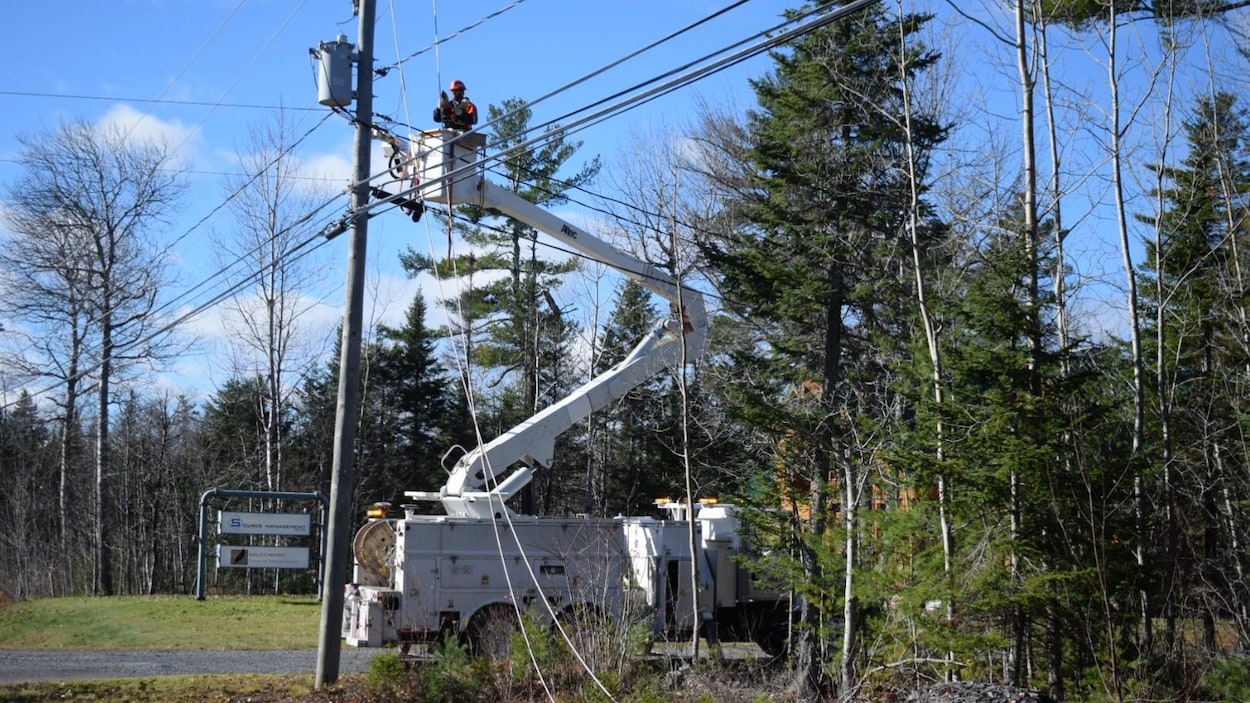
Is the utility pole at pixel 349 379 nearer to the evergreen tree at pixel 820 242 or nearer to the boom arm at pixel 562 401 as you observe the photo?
the boom arm at pixel 562 401

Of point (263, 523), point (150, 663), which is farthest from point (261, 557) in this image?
point (150, 663)

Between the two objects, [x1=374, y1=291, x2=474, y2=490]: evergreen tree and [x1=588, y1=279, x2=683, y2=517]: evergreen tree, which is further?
[x1=374, y1=291, x2=474, y2=490]: evergreen tree

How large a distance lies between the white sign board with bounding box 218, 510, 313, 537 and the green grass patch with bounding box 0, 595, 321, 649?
1.49m

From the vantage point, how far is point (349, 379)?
12656mm

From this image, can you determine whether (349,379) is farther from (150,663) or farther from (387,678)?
(150,663)

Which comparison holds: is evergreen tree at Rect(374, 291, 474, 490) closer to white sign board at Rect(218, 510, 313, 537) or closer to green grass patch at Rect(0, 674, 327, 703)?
white sign board at Rect(218, 510, 313, 537)

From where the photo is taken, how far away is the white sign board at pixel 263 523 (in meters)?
20.9

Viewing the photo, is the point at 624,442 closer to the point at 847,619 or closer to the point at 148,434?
the point at 148,434

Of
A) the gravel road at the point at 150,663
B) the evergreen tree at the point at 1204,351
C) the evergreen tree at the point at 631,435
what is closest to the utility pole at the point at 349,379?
the gravel road at the point at 150,663

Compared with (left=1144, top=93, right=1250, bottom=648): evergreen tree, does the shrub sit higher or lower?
lower

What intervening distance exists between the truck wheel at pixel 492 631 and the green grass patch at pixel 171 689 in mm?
2054

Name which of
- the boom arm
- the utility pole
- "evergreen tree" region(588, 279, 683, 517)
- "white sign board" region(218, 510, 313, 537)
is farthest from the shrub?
"evergreen tree" region(588, 279, 683, 517)

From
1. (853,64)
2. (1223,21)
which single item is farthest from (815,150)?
(1223,21)

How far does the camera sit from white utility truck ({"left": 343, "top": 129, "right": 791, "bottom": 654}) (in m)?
13.5
